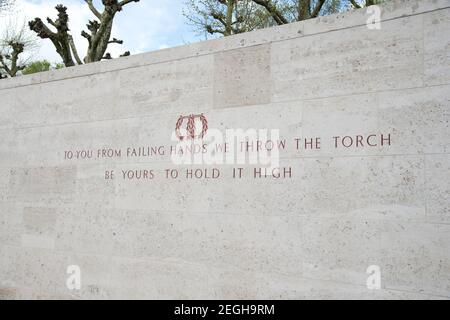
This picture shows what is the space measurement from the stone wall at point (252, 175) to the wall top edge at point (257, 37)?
15mm

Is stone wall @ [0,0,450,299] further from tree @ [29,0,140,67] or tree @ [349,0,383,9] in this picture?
tree @ [349,0,383,9]

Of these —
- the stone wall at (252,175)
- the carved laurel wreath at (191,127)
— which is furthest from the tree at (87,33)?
the carved laurel wreath at (191,127)

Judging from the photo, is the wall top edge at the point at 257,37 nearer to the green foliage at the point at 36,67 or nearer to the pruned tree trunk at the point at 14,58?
the pruned tree trunk at the point at 14,58

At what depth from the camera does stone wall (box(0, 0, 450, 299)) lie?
3.44 metres

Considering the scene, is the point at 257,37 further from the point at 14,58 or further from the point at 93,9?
the point at 14,58

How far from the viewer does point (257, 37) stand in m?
4.29

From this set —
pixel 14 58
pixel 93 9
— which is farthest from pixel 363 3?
pixel 14 58

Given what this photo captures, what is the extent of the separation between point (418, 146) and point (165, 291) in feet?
9.42

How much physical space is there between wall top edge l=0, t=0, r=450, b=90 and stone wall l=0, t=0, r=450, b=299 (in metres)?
0.02

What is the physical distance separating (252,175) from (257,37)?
1422mm

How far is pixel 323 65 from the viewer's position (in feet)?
12.8
